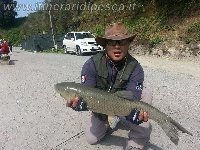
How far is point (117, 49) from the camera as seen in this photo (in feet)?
18.7

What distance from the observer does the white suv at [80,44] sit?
97.7ft

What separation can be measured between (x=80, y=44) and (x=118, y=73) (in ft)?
80.2

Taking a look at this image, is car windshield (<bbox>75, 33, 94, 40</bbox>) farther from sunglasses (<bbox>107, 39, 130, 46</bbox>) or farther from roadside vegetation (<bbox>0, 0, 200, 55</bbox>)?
sunglasses (<bbox>107, 39, 130, 46</bbox>)

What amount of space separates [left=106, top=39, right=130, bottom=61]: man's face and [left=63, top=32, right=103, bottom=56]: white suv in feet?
76.2

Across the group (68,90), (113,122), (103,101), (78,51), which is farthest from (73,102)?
(78,51)

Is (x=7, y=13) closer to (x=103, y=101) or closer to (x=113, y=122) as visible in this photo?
(x=113, y=122)

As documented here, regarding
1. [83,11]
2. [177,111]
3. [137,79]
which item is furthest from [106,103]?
[83,11]

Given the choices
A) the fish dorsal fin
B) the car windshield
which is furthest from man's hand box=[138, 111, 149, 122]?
the car windshield

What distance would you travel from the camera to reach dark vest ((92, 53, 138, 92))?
5844mm

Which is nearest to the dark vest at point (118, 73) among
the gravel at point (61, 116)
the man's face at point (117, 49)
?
the man's face at point (117, 49)

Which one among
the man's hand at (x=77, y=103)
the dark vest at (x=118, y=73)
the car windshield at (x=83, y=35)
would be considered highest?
the dark vest at (x=118, y=73)

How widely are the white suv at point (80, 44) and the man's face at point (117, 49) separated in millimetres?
23239

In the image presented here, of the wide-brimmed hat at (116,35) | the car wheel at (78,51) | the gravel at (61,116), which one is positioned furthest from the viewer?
the car wheel at (78,51)

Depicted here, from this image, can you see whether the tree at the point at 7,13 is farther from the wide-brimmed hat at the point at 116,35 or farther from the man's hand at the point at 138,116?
the man's hand at the point at 138,116
